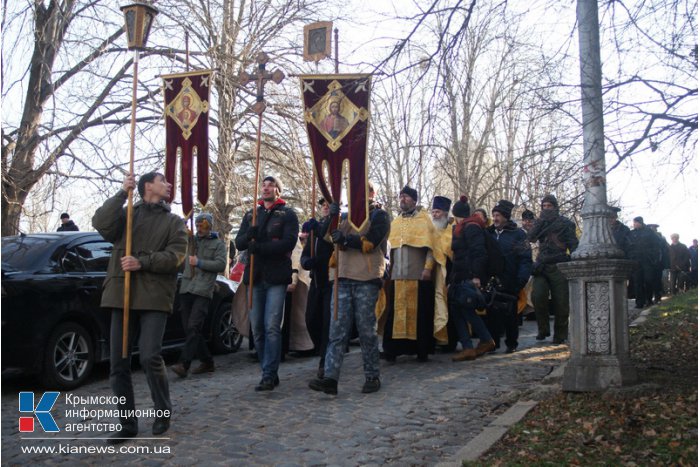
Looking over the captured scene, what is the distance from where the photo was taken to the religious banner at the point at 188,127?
370 inches

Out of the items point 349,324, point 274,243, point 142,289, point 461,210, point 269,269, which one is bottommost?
point 349,324

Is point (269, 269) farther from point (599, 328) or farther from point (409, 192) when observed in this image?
point (599, 328)

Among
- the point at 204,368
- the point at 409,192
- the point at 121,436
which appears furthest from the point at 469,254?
the point at 121,436

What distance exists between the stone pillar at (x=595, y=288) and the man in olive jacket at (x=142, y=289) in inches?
132

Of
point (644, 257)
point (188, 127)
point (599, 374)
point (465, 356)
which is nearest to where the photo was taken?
point (599, 374)

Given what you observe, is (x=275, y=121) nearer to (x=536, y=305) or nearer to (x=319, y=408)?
(x=536, y=305)

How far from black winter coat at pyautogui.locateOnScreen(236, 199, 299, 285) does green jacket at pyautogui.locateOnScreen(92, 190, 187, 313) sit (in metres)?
1.48

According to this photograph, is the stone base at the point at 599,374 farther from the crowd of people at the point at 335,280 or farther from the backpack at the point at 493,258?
the backpack at the point at 493,258

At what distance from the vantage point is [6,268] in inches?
294

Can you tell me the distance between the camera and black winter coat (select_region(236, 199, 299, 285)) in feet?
23.7

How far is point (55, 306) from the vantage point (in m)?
7.52

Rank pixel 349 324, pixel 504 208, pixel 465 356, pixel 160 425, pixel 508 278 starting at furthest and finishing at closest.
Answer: pixel 504 208 → pixel 508 278 → pixel 465 356 → pixel 349 324 → pixel 160 425

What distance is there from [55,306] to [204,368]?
1.88 metres

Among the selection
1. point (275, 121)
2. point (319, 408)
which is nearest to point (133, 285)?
point (319, 408)
